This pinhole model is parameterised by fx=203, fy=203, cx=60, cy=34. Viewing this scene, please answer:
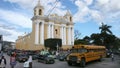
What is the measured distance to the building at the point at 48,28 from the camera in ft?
252

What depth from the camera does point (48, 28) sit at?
80.4 meters

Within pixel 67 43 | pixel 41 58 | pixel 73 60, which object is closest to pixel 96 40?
pixel 67 43

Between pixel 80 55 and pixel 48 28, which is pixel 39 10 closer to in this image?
pixel 48 28

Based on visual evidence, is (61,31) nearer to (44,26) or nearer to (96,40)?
(44,26)

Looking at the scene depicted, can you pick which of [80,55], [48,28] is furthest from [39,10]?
[80,55]

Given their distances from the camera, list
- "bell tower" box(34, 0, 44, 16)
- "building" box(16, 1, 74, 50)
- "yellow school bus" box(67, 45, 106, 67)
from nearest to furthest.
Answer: "yellow school bus" box(67, 45, 106, 67), "building" box(16, 1, 74, 50), "bell tower" box(34, 0, 44, 16)

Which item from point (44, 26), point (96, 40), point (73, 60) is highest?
point (44, 26)

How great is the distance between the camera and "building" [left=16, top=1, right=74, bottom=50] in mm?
76912

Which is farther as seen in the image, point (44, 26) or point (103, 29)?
point (44, 26)

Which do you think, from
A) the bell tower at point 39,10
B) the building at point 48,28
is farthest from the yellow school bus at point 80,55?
the bell tower at point 39,10

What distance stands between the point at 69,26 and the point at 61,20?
4.84 metres

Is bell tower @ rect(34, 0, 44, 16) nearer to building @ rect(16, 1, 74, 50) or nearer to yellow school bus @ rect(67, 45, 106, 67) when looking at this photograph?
building @ rect(16, 1, 74, 50)

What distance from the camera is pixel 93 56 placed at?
2977 cm

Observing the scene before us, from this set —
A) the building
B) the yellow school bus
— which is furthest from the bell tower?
the yellow school bus
